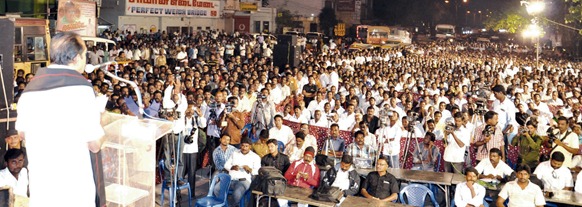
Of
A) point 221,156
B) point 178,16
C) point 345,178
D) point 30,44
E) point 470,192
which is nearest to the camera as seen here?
point 470,192

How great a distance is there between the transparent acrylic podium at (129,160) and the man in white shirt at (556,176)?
579 centimetres

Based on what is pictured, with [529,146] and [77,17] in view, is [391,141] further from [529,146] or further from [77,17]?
[77,17]

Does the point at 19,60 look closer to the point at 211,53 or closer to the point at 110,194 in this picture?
the point at 211,53

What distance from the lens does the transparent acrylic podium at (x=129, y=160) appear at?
371 centimetres

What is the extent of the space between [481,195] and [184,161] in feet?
13.2

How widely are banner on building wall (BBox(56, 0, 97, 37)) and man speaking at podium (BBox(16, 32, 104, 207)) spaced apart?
1862 cm

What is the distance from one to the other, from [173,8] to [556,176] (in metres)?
31.5

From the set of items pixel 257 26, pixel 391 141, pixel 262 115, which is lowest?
pixel 391 141

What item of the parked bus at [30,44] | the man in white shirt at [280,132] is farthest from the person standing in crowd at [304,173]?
the parked bus at [30,44]

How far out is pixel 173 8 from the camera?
37.6 metres

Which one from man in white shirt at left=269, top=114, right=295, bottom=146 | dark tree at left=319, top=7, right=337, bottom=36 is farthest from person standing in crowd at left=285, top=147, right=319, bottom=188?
dark tree at left=319, top=7, right=337, bottom=36

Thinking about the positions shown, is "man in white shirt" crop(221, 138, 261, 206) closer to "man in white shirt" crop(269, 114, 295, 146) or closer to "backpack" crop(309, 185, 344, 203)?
"backpack" crop(309, 185, 344, 203)

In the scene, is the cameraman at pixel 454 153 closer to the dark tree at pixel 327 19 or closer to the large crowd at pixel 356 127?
the large crowd at pixel 356 127

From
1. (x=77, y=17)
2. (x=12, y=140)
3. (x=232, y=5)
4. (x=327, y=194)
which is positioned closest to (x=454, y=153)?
(x=327, y=194)
